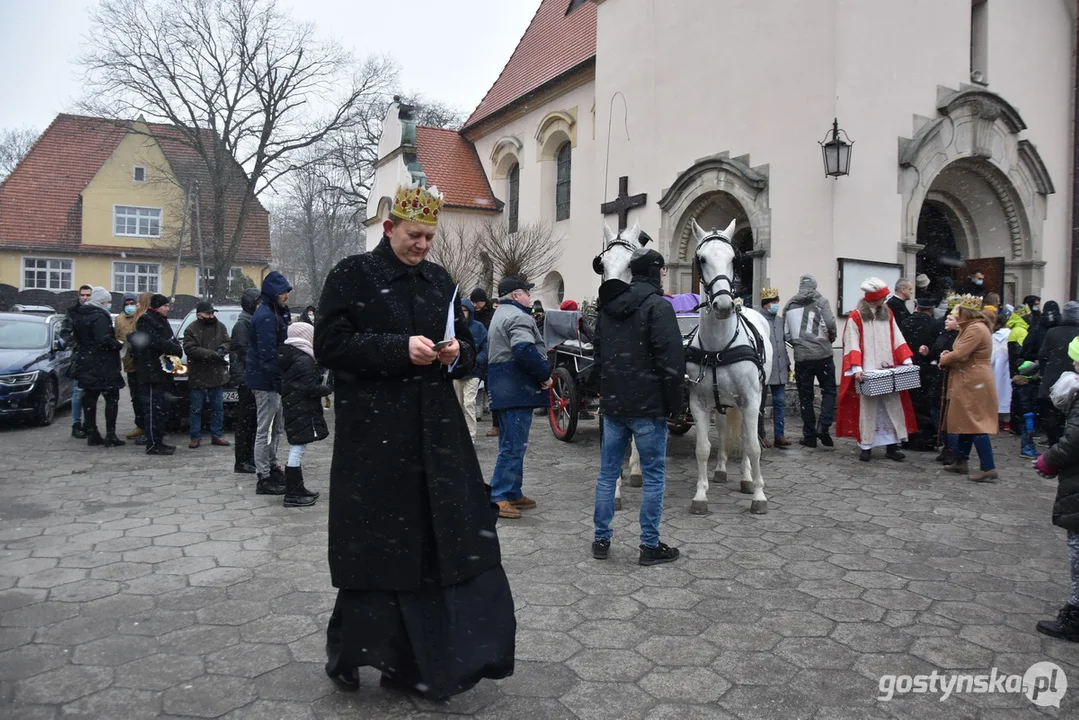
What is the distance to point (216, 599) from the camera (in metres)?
4.32

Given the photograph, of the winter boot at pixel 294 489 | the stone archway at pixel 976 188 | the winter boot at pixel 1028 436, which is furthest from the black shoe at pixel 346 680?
the stone archway at pixel 976 188

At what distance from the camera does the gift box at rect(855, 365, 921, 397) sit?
331 inches

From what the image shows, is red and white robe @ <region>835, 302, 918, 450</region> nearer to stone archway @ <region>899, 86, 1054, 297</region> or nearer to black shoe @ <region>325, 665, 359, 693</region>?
stone archway @ <region>899, 86, 1054, 297</region>

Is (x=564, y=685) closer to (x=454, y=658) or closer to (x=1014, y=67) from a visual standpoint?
(x=454, y=658)

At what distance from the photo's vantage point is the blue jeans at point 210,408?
30.5 ft

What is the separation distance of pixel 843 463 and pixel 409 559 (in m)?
7.00

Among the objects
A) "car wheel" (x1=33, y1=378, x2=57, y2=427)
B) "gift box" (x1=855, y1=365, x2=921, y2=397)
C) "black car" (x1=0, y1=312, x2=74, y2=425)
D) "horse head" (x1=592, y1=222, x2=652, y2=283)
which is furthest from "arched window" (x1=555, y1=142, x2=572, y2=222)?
"horse head" (x1=592, y1=222, x2=652, y2=283)

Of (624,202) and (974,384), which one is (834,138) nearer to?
(974,384)

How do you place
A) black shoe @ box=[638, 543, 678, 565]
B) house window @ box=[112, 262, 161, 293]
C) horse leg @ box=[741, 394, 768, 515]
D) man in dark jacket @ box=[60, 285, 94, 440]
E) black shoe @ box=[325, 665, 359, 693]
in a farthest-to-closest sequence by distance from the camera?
house window @ box=[112, 262, 161, 293] → man in dark jacket @ box=[60, 285, 94, 440] → horse leg @ box=[741, 394, 768, 515] → black shoe @ box=[638, 543, 678, 565] → black shoe @ box=[325, 665, 359, 693]

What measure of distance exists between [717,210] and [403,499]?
12.8m

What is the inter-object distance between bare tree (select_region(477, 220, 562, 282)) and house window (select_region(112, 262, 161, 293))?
94.4ft

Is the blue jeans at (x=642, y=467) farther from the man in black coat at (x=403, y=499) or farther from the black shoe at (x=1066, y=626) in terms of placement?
the black shoe at (x=1066, y=626)

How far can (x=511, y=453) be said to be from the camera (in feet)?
20.2

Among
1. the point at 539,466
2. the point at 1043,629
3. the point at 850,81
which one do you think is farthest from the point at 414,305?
the point at 850,81
